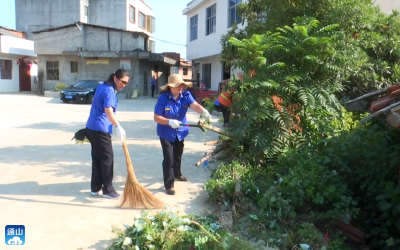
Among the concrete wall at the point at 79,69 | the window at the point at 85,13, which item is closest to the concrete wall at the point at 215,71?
the concrete wall at the point at 79,69

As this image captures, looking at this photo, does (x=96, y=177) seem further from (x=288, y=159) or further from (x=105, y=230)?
(x=288, y=159)

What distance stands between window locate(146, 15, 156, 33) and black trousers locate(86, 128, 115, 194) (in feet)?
126

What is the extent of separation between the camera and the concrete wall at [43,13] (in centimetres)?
3219

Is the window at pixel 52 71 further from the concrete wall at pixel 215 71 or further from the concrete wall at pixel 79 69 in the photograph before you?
the concrete wall at pixel 215 71

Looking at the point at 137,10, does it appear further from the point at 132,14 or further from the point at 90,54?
the point at 90,54

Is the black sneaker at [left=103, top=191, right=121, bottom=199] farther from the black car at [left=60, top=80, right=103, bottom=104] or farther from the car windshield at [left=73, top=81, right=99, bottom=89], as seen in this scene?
the car windshield at [left=73, top=81, right=99, bottom=89]

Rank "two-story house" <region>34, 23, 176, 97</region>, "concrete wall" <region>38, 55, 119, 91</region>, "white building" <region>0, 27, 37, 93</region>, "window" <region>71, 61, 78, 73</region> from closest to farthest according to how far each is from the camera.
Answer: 1. "two-story house" <region>34, 23, 176, 97</region>
2. "concrete wall" <region>38, 55, 119, 91</region>
3. "window" <region>71, 61, 78, 73</region>
4. "white building" <region>0, 27, 37, 93</region>

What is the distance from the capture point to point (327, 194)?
4.13 meters

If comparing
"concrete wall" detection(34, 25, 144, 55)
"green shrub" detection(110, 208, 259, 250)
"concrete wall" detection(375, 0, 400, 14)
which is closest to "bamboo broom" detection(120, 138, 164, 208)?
"green shrub" detection(110, 208, 259, 250)

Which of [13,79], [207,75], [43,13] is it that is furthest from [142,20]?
[207,75]

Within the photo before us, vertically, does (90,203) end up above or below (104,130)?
below

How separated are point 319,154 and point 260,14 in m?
5.17

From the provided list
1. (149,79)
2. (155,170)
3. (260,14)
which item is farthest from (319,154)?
(149,79)

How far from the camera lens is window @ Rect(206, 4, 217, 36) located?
19.6 m
